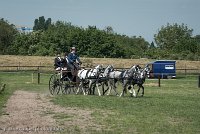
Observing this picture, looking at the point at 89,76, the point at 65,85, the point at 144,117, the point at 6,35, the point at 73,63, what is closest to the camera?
the point at 144,117

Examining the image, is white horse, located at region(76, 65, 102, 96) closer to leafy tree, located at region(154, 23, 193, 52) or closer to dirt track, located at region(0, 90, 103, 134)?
dirt track, located at region(0, 90, 103, 134)

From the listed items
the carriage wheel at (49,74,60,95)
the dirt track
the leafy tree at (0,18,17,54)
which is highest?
the leafy tree at (0,18,17,54)

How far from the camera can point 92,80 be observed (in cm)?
2256

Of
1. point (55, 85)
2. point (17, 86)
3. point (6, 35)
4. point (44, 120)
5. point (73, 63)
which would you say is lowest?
point (17, 86)

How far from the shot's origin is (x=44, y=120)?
40.9ft

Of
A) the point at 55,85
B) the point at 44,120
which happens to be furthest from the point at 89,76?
the point at 44,120

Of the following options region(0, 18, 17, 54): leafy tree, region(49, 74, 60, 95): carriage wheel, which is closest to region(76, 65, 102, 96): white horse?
region(49, 74, 60, 95): carriage wheel

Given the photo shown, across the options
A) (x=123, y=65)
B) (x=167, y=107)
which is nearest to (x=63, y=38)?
(x=123, y=65)

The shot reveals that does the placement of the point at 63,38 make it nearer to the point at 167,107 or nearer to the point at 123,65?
the point at 123,65

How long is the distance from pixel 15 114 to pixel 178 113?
4644mm

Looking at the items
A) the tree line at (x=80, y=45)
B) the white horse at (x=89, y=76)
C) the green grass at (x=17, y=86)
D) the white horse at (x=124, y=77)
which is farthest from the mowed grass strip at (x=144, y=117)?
the tree line at (x=80, y=45)

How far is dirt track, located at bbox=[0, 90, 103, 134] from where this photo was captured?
35.9 feet

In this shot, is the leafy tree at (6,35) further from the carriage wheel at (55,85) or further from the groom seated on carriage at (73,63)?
the groom seated on carriage at (73,63)

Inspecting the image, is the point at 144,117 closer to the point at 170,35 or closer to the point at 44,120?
the point at 44,120
